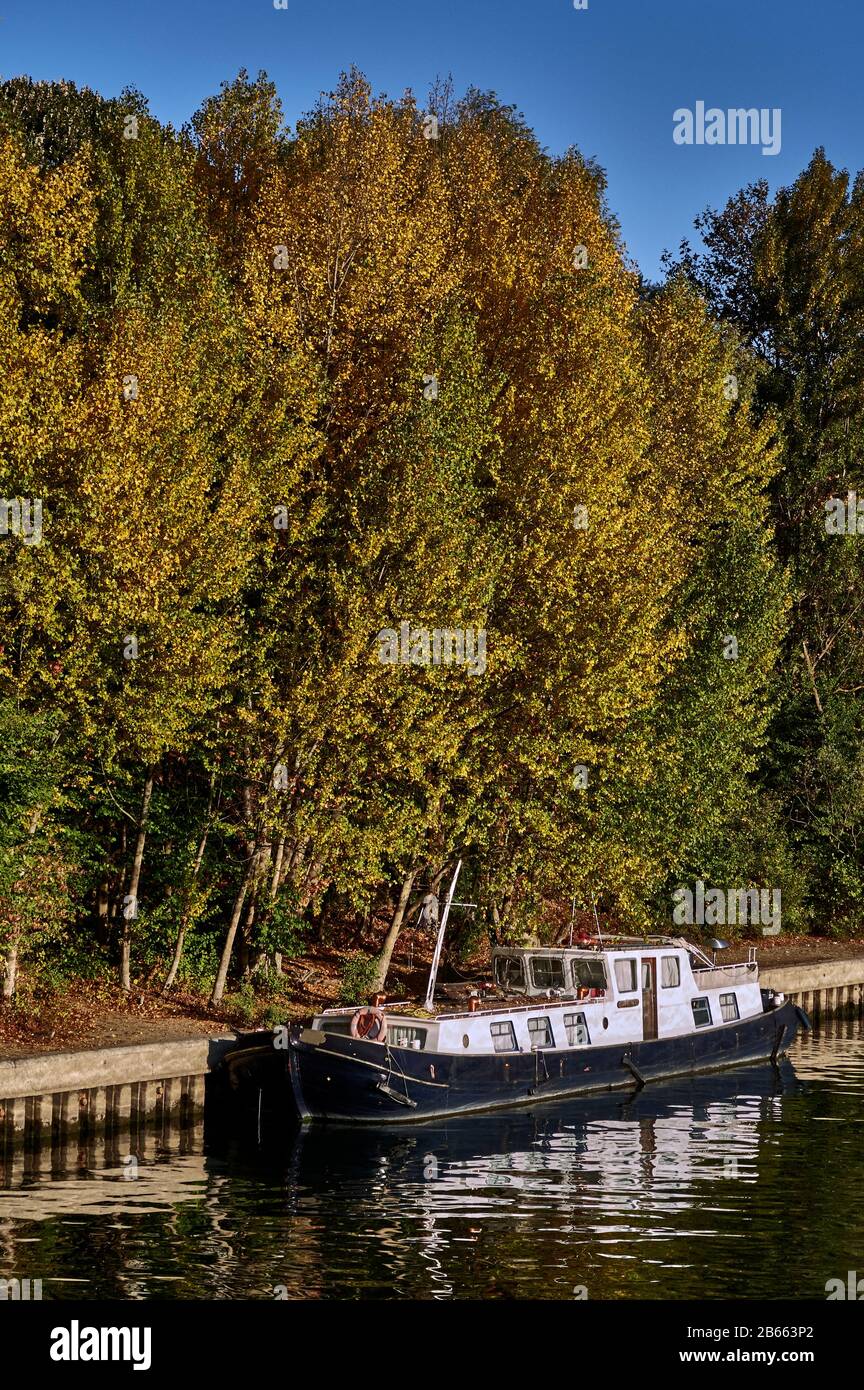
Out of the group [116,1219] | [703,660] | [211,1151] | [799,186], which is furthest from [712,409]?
[116,1219]

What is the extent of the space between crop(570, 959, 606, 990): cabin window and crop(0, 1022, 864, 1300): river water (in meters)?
3.82

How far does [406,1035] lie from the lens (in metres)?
34.5

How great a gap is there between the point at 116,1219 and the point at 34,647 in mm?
12743

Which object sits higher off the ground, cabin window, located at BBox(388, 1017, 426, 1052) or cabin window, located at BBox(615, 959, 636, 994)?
cabin window, located at BBox(615, 959, 636, 994)

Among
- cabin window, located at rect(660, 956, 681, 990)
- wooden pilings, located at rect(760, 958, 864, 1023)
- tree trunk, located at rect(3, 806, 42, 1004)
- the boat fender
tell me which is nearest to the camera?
tree trunk, located at rect(3, 806, 42, 1004)

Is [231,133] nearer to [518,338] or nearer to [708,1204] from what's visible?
[518,338]

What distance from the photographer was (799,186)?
2918 inches

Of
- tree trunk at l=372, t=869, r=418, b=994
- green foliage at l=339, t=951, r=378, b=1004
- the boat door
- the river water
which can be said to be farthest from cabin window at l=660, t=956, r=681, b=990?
green foliage at l=339, t=951, r=378, b=1004

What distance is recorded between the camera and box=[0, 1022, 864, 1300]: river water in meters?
21.9

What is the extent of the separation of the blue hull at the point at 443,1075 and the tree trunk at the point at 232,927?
5.25 metres

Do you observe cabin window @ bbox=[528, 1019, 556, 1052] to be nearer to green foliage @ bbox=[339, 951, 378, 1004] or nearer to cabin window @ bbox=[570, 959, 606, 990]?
cabin window @ bbox=[570, 959, 606, 990]

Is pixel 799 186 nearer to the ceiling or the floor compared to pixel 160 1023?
nearer to the ceiling

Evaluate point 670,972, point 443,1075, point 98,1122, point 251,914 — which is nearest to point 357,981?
point 251,914

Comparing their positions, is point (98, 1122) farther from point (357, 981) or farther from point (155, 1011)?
point (357, 981)
